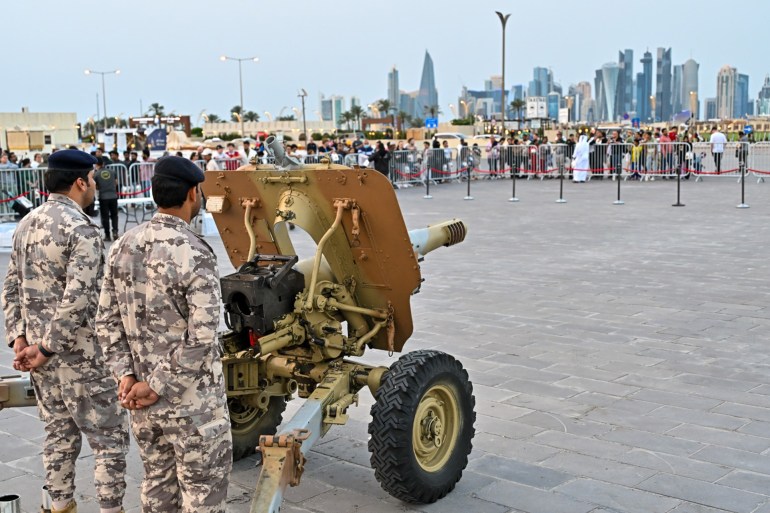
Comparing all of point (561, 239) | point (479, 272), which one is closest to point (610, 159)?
point (561, 239)

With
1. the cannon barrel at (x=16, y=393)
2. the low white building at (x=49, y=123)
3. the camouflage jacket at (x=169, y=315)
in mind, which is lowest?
the cannon barrel at (x=16, y=393)

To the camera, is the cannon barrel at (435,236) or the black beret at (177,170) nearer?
the black beret at (177,170)

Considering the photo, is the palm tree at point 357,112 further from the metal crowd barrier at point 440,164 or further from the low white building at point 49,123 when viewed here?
the metal crowd barrier at point 440,164

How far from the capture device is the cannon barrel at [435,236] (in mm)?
5969

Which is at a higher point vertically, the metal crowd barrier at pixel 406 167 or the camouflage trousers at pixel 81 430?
the metal crowd barrier at pixel 406 167

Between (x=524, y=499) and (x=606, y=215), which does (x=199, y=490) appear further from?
(x=606, y=215)

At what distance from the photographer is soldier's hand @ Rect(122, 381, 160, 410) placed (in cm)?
377

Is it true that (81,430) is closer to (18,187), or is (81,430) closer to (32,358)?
(32,358)

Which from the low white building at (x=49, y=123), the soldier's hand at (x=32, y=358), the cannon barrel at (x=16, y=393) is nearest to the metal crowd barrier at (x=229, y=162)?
the cannon barrel at (x=16, y=393)

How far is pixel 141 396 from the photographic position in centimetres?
377

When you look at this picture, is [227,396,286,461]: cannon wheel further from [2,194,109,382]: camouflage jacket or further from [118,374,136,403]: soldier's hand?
[118,374,136,403]: soldier's hand

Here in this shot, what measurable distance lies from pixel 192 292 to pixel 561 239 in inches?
508

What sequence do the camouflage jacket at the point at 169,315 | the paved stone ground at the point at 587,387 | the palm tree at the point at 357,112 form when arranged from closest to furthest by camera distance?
the camouflage jacket at the point at 169,315 → the paved stone ground at the point at 587,387 → the palm tree at the point at 357,112

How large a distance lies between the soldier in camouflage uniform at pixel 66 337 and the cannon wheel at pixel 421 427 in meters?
1.36
